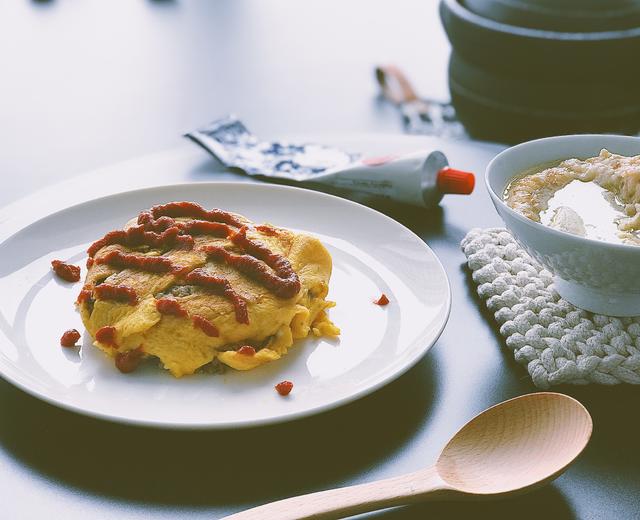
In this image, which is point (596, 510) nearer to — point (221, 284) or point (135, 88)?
point (221, 284)

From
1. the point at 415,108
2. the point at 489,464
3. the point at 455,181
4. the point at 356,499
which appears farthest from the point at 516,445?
the point at 415,108

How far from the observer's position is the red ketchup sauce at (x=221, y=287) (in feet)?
3.37

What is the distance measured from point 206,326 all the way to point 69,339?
7.6 inches

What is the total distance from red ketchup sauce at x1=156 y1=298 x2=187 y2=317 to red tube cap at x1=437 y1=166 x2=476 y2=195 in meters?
0.66

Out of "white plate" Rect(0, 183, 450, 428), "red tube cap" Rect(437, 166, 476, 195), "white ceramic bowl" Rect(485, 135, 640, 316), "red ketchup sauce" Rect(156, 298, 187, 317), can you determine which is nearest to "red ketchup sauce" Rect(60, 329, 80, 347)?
"white plate" Rect(0, 183, 450, 428)

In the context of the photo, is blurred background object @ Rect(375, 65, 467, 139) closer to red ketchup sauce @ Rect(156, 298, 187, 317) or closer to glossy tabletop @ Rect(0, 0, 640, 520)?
glossy tabletop @ Rect(0, 0, 640, 520)

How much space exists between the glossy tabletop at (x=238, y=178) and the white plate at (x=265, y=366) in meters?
0.04

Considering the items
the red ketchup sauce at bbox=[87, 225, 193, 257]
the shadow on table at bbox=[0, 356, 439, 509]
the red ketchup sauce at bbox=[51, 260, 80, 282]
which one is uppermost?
the red ketchup sauce at bbox=[87, 225, 193, 257]

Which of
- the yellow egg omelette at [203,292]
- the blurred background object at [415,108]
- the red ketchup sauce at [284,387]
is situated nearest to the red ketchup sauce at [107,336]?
the yellow egg omelette at [203,292]

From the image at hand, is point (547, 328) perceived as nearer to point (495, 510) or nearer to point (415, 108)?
point (495, 510)

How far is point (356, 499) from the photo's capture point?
81 centimetres

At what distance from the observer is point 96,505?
85 centimetres

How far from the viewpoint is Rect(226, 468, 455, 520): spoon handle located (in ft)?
2.59

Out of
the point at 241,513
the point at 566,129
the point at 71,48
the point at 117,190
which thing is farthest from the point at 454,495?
the point at 71,48
